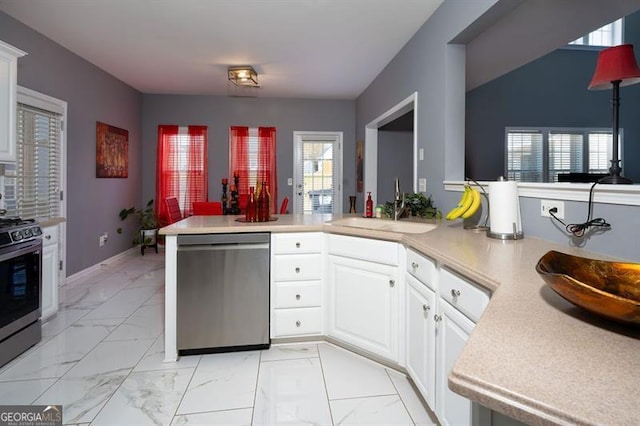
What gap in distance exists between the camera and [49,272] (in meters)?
2.85

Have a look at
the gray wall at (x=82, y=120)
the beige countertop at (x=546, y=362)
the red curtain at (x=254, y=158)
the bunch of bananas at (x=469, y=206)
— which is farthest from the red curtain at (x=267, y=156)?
the beige countertop at (x=546, y=362)

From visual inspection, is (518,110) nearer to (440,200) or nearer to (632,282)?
(440,200)

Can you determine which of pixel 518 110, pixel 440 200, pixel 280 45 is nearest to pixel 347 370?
pixel 440 200

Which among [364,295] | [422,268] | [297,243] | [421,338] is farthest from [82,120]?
[421,338]

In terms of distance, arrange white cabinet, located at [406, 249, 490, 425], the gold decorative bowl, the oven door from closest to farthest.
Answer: the gold decorative bowl, white cabinet, located at [406, 249, 490, 425], the oven door

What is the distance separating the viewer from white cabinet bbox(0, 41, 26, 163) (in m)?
2.55

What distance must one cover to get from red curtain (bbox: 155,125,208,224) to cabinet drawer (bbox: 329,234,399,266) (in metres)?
4.32

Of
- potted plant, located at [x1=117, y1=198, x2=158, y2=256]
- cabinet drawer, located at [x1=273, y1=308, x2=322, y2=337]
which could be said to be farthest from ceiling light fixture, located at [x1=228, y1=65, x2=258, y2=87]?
cabinet drawer, located at [x1=273, y1=308, x2=322, y2=337]

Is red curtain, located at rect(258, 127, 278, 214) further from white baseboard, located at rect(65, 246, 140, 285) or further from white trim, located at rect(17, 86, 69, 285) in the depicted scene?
white trim, located at rect(17, 86, 69, 285)

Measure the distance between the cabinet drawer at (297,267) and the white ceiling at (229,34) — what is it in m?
2.13

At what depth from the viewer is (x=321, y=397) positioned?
6.33ft

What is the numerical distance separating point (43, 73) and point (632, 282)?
481 cm

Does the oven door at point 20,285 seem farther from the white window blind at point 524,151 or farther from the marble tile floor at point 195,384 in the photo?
the white window blind at point 524,151

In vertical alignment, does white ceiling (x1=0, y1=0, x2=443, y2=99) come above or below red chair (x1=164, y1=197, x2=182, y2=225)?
above
